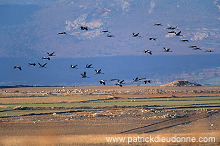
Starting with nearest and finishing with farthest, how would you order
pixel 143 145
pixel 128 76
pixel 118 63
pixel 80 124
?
pixel 143 145, pixel 80 124, pixel 128 76, pixel 118 63

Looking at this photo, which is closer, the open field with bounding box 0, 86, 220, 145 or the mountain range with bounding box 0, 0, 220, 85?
the open field with bounding box 0, 86, 220, 145

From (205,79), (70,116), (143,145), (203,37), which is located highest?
(203,37)

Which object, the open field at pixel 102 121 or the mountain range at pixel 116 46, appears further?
the mountain range at pixel 116 46

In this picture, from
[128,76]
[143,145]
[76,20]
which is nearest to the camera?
[143,145]

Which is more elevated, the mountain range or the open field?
the mountain range

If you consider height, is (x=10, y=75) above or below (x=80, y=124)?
above

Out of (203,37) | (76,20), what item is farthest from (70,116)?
(76,20)

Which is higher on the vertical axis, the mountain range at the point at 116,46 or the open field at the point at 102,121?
the mountain range at the point at 116,46

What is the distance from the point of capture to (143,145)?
1208 inches

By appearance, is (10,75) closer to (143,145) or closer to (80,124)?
(80,124)

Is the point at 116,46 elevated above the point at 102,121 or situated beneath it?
elevated above

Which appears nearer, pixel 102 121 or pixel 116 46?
pixel 102 121

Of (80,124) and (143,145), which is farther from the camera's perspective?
(80,124)

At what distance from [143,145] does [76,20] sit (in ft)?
544
